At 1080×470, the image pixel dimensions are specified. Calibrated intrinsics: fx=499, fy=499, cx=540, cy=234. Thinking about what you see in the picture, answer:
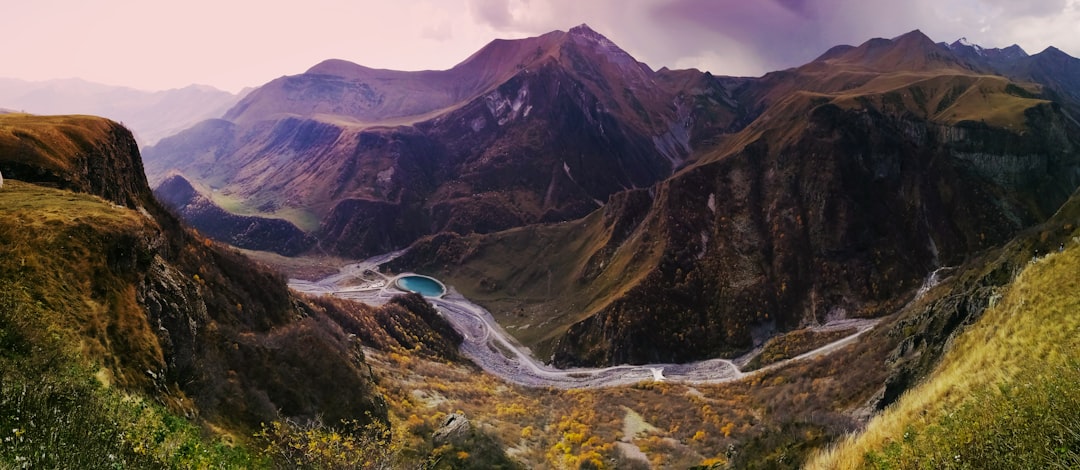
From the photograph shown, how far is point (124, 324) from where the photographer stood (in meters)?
20.0

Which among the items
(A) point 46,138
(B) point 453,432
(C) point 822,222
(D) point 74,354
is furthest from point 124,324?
(C) point 822,222

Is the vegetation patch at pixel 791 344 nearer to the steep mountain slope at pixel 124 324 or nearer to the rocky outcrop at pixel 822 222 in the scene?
the rocky outcrop at pixel 822 222

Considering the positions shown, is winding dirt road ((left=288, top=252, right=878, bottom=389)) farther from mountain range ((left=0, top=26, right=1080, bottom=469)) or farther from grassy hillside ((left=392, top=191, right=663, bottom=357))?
grassy hillside ((left=392, top=191, right=663, bottom=357))

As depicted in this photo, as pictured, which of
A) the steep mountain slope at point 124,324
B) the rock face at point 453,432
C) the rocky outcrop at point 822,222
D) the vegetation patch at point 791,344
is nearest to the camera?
the steep mountain slope at point 124,324

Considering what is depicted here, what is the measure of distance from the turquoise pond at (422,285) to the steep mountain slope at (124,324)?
9436 cm

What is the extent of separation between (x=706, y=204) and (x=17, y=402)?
118 metres

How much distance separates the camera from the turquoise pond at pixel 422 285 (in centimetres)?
14062

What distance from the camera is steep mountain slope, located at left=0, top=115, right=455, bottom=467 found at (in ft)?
39.9

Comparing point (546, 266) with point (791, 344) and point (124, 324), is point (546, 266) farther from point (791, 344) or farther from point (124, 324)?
point (124, 324)

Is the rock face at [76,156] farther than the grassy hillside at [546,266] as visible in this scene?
No

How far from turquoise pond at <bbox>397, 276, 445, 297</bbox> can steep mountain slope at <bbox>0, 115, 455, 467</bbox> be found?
94.4m

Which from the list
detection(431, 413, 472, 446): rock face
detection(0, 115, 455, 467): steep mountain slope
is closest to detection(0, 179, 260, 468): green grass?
detection(0, 115, 455, 467): steep mountain slope

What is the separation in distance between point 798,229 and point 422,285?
330 ft

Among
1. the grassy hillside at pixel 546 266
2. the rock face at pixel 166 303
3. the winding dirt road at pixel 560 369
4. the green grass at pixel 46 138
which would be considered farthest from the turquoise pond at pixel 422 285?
the green grass at pixel 46 138
